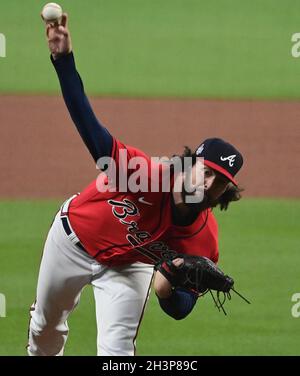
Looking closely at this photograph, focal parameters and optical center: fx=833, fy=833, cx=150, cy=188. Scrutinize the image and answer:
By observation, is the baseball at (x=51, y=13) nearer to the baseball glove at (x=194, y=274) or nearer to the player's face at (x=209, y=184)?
the player's face at (x=209, y=184)

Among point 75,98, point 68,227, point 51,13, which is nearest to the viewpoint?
point 51,13

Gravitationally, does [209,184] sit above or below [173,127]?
below

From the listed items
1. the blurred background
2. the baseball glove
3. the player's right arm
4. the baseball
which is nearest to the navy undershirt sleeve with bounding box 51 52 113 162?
the player's right arm

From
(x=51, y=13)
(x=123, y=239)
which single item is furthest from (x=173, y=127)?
(x=51, y=13)

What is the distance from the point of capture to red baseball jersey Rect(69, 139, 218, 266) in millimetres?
4164

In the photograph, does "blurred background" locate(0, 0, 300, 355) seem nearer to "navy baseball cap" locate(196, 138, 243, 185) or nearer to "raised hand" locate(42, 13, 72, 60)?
"navy baseball cap" locate(196, 138, 243, 185)

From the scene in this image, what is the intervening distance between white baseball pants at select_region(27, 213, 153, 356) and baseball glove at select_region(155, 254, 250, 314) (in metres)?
0.19

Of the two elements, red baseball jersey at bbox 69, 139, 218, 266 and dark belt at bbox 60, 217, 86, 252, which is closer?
red baseball jersey at bbox 69, 139, 218, 266

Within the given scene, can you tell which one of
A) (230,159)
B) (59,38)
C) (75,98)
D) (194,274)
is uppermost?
(59,38)

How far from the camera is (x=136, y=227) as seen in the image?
4207 millimetres

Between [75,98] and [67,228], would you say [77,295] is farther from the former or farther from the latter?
[75,98]

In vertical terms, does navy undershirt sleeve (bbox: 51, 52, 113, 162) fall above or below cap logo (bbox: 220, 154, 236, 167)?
above

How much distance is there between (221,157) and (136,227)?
0.56 metres
